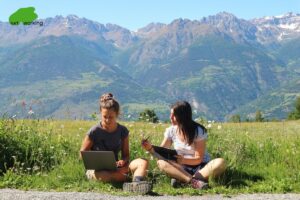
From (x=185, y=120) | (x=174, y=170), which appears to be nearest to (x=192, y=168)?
(x=174, y=170)

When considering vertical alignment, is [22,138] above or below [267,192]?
above

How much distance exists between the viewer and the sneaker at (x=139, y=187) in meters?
8.82

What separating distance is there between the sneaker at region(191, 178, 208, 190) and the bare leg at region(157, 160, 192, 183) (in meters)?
0.18

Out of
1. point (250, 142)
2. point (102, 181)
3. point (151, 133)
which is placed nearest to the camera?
point (102, 181)

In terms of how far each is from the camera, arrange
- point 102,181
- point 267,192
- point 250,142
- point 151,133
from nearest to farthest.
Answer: point 267,192, point 102,181, point 250,142, point 151,133

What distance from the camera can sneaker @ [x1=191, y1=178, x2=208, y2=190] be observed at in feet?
30.9

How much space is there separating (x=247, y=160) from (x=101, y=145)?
3407mm

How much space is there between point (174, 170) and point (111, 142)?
1381 mm

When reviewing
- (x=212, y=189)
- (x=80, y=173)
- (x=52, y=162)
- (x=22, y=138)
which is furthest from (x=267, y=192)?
(x=22, y=138)

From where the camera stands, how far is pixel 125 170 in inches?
400

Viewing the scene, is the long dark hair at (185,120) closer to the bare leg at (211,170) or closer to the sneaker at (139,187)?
the bare leg at (211,170)

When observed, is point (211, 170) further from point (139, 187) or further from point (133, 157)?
point (133, 157)

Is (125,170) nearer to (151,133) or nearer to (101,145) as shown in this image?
(101,145)

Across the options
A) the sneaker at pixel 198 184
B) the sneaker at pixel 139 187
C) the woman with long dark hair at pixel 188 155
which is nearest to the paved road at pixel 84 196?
the sneaker at pixel 139 187
